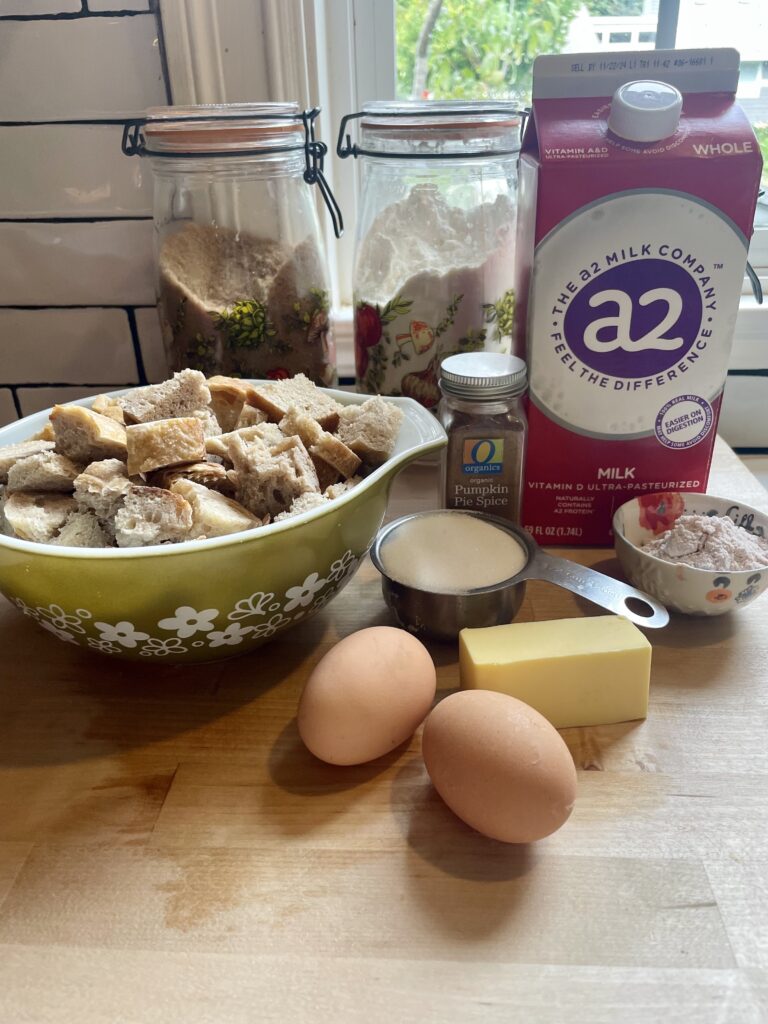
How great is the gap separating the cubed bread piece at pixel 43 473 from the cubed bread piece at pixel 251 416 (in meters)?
0.17

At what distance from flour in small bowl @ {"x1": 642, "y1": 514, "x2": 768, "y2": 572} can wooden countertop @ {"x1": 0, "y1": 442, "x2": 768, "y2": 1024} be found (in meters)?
0.10

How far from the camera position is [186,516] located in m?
0.61

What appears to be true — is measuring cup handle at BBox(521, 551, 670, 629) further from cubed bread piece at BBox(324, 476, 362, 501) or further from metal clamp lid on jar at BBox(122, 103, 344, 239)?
metal clamp lid on jar at BBox(122, 103, 344, 239)

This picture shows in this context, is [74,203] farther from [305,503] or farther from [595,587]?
[595,587]

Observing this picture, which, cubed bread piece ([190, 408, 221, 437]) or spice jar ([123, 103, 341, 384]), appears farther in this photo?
spice jar ([123, 103, 341, 384])

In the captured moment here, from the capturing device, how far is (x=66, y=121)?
105 cm

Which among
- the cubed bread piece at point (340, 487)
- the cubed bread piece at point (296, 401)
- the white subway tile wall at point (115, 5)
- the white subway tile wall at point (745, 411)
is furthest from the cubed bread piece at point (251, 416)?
the white subway tile wall at point (745, 411)

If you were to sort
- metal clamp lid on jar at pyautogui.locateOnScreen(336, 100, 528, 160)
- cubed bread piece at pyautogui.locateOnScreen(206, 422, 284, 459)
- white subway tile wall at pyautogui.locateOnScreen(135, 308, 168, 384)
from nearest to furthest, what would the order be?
cubed bread piece at pyautogui.locateOnScreen(206, 422, 284, 459)
metal clamp lid on jar at pyautogui.locateOnScreen(336, 100, 528, 160)
white subway tile wall at pyautogui.locateOnScreen(135, 308, 168, 384)

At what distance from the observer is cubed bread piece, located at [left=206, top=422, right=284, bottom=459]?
27.7 inches

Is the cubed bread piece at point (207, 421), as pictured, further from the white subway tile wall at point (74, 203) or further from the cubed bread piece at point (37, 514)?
the white subway tile wall at point (74, 203)

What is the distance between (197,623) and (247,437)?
178 millimetres

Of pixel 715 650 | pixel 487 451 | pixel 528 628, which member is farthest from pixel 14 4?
pixel 715 650

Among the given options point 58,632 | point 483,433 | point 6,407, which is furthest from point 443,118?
point 6,407

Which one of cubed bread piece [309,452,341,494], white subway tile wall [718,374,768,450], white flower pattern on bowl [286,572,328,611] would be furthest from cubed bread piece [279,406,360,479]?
white subway tile wall [718,374,768,450]
